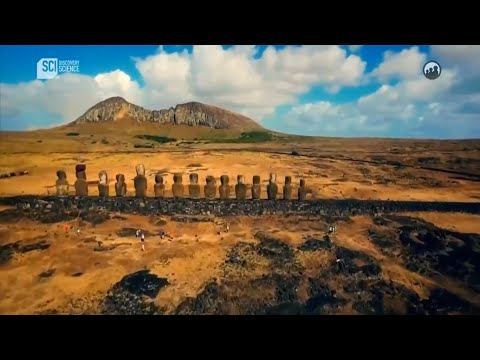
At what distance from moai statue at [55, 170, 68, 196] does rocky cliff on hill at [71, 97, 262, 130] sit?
1.63 metres

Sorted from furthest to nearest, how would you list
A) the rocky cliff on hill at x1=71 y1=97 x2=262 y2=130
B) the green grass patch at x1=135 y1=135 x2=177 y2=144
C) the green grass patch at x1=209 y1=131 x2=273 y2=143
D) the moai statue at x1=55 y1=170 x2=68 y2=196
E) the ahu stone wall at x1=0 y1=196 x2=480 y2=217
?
the green grass patch at x1=209 y1=131 x2=273 y2=143 < the green grass patch at x1=135 y1=135 x2=177 y2=144 < the rocky cliff on hill at x1=71 y1=97 x2=262 y2=130 < the moai statue at x1=55 y1=170 x2=68 y2=196 < the ahu stone wall at x1=0 y1=196 x2=480 y2=217

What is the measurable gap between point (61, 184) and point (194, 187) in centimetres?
377

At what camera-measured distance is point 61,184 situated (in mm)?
12469

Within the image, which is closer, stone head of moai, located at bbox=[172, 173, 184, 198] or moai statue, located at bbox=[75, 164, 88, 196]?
moai statue, located at bbox=[75, 164, 88, 196]

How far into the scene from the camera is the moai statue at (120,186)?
12579 millimetres

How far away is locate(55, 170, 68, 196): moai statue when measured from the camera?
12.4 meters

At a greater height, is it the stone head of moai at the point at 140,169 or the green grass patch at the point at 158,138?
the green grass patch at the point at 158,138

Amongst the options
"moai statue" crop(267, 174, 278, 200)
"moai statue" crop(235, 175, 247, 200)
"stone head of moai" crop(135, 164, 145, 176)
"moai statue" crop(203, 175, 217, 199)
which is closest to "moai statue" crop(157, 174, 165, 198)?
"stone head of moai" crop(135, 164, 145, 176)

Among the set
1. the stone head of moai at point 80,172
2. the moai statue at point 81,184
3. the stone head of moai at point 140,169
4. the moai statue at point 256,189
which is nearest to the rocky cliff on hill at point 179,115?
the stone head of moai at point 80,172

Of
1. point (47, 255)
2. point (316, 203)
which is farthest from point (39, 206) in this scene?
point (316, 203)

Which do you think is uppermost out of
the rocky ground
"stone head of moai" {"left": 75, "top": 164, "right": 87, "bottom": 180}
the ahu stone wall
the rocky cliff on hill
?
the rocky cliff on hill

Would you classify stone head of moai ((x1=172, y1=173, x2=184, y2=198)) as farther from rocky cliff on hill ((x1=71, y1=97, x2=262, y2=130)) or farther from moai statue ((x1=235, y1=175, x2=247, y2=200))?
rocky cliff on hill ((x1=71, y1=97, x2=262, y2=130))

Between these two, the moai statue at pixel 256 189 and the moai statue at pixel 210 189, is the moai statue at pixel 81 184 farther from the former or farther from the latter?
the moai statue at pixel 256 189
